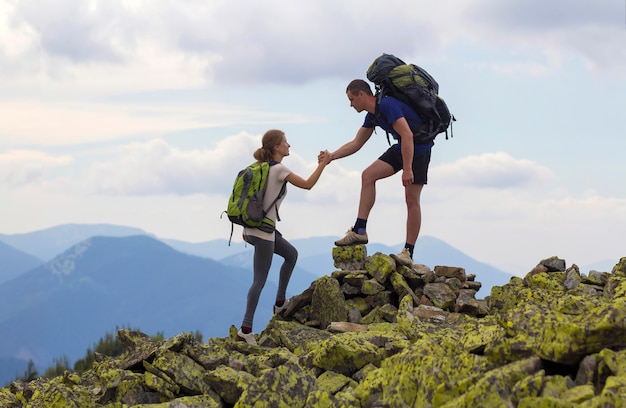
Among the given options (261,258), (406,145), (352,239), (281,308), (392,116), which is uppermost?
(392,116)

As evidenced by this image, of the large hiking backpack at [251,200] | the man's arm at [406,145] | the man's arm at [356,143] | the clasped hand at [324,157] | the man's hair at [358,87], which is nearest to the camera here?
the large hiking backpack at [251,200]

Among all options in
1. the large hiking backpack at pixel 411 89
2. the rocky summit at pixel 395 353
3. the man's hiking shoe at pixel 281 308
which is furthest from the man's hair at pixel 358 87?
the man's hiking shoe at pixel 281 308

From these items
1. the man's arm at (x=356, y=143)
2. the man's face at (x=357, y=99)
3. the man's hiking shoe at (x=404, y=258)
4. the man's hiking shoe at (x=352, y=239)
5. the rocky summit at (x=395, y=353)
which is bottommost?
the rocky summit at (x=395, y=353)

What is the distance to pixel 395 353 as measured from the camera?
1159 cm

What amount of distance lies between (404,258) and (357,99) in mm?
3996

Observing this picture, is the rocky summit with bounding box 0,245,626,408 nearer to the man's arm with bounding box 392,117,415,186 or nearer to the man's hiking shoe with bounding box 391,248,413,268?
the man's hiking shoe with bounding box 391,248,413,268

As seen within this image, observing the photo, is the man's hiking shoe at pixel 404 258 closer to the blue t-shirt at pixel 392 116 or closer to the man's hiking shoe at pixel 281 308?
the blue t-shirt at pixel 392 116

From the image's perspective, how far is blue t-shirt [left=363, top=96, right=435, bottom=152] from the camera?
622 inches

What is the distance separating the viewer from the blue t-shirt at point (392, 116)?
1580 centimetres

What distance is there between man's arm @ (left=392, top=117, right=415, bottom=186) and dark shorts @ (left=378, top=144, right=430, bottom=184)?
56 cm

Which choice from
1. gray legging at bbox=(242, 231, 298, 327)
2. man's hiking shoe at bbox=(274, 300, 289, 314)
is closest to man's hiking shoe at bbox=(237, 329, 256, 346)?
gray legging at bbox=(242, 231, 298, 327)

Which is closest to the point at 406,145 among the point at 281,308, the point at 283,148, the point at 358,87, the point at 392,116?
the point at 392,116

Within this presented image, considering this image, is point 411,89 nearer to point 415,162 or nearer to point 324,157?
point 415,162

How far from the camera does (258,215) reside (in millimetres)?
13766
